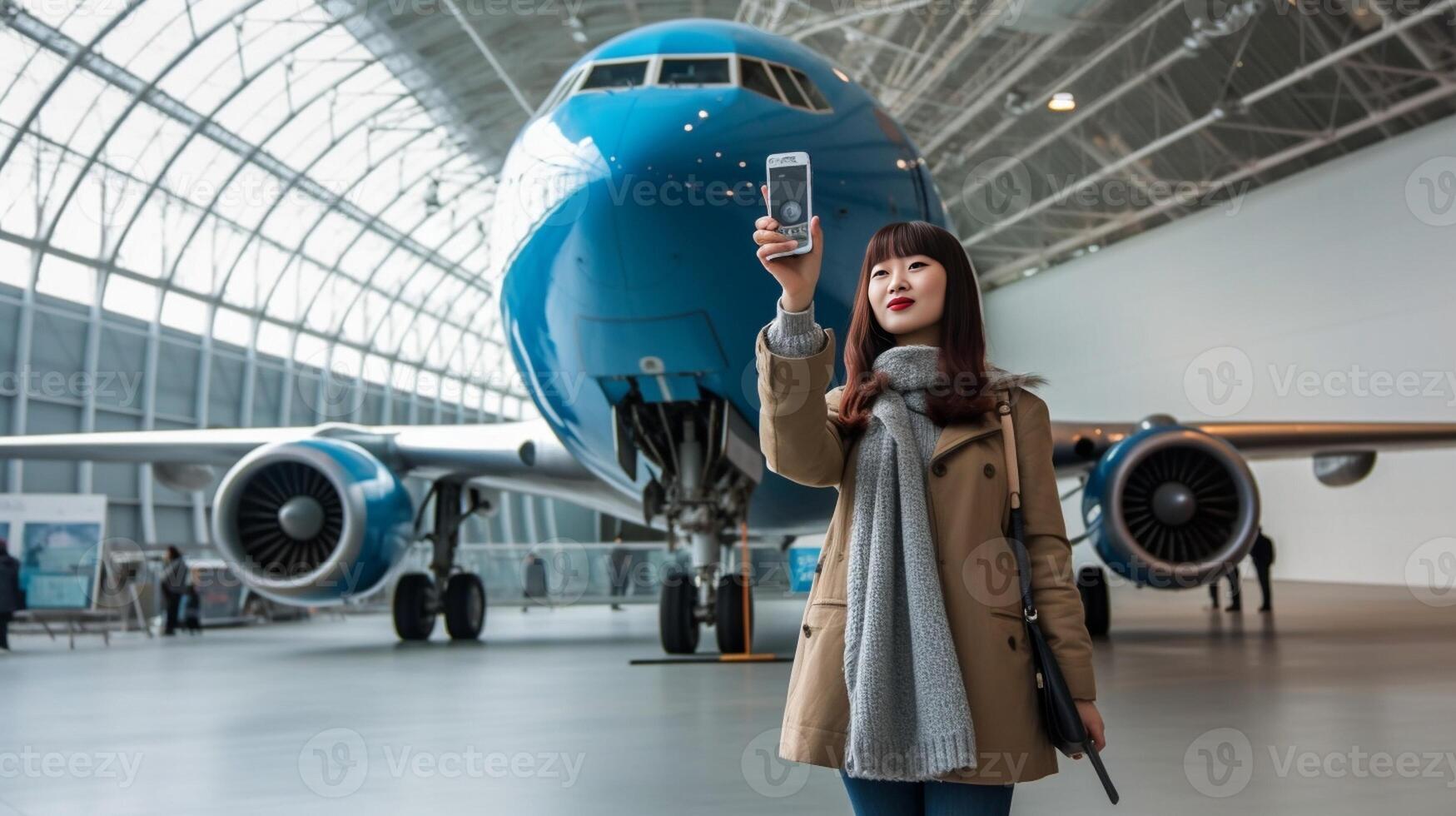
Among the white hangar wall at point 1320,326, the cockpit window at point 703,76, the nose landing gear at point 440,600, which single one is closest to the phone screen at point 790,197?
the cockpit window at point 703,76

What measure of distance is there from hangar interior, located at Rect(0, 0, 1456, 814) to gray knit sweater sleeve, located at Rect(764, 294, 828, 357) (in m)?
1.64

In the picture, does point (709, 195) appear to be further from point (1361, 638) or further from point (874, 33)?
point (874, 33)

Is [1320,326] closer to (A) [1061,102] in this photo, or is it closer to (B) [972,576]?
(A) [1061,102]

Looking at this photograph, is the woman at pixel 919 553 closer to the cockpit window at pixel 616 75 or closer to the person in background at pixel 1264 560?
the cockpit window at pixel 616 75

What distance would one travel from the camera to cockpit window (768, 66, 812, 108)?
18.4ft

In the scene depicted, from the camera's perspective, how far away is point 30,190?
17016mm

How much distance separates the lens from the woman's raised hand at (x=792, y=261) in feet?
4.87

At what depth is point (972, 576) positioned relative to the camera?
1595mm

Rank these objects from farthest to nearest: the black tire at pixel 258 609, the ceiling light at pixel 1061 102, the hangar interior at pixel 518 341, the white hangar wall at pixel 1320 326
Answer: the ceiling light at pixel 1061 102 < the white hangar wall at pixel 1320 326 < the black tire at pixel 258 609 < the hangar interior at pixel 518 341

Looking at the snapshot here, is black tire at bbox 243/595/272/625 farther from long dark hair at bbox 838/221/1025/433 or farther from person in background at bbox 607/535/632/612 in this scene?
long dark hair at bbox 838/221/1025/433

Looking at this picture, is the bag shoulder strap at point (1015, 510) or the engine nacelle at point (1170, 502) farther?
the engine nacelle at point (1170, 502)

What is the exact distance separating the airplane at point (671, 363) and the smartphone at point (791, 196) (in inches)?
125

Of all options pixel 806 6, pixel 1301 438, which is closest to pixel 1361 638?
pixel 1301 438

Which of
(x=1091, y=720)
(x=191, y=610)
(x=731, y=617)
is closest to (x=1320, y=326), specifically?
(x=731, y=617)
